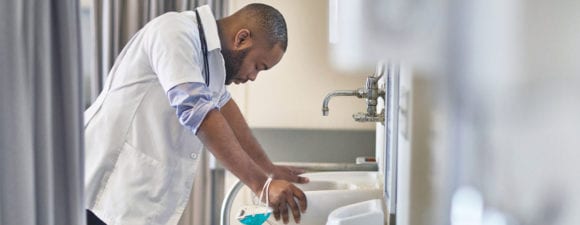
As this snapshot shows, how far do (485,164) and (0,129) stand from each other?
0.38 meters

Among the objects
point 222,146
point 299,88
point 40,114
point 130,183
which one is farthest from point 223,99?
point 40,114

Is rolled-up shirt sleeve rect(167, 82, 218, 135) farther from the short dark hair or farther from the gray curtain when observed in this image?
the gray curtain

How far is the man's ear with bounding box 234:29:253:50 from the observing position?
1238 millimetres

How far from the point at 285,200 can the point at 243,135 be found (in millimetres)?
522

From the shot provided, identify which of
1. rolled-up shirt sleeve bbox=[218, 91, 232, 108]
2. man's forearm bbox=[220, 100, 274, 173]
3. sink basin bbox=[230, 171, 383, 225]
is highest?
rolled-up shirt sleeve bbox=[218, 91, 232, 108]

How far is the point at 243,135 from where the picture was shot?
145cm

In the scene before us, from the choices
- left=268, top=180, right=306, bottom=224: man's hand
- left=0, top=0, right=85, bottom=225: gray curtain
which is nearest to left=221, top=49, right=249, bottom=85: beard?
left=268, top=180, right=306, bottom=224: man's hand

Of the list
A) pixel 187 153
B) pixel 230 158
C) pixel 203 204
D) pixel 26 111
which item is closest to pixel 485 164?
pixel 26 111

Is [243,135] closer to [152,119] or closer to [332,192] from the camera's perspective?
[152,119]

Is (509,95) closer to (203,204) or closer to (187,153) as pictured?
(187,153)

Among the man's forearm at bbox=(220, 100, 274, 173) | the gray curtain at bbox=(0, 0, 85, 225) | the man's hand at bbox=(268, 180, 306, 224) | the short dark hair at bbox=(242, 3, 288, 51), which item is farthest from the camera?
the man's forearm at bbox=(220, 100, 274, 173)

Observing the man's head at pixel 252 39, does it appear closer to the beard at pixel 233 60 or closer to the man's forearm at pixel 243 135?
the beard at pixel 233 60

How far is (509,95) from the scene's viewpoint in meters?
0.33

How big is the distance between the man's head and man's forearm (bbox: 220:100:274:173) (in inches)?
7.4
